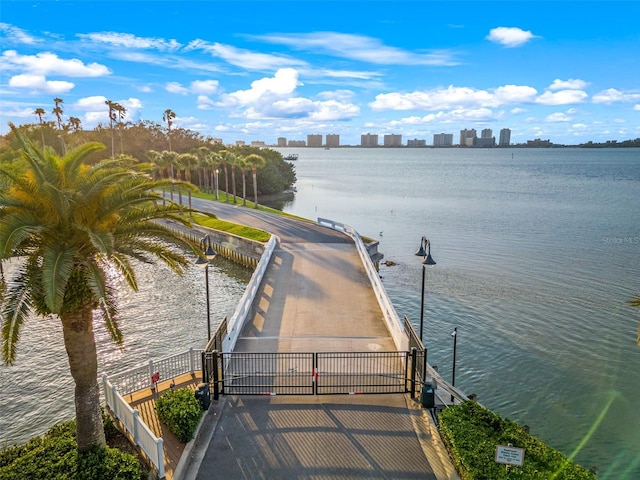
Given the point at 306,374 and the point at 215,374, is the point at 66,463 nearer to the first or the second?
the point at 215,374

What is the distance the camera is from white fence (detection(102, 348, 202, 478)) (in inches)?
430

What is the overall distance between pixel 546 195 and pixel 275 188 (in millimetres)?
51986

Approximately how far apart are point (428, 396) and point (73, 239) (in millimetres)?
9779

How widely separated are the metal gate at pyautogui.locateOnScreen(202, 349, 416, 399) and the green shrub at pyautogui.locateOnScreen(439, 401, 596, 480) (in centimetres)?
220

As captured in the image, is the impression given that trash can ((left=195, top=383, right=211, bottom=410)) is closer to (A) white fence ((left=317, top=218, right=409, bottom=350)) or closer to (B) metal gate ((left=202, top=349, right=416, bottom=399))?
(B) metal gate ((left=202, top=349, right=416, bottom=399))

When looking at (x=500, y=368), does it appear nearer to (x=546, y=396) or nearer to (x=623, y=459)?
(x=546, y=396)

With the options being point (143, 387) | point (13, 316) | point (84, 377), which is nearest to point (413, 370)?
point (143, 387)

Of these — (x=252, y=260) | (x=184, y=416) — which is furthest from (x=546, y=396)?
(x=252, y=260)

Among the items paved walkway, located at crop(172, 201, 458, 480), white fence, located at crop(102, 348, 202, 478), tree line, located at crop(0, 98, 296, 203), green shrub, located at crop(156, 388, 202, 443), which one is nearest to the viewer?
white fence, located at crop(102, 348, 202, 478)

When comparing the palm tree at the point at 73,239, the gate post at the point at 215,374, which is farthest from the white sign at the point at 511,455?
the palm tree at the point at 73,239

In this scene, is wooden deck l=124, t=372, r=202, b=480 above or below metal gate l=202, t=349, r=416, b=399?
below

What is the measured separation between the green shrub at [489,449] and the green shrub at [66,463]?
6.93m

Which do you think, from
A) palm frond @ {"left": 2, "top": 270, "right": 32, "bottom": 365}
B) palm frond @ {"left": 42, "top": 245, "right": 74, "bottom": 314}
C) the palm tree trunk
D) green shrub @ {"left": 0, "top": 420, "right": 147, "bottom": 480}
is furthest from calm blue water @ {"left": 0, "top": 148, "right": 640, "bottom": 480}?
palm frond @ {"left": 42, "top": 245, "right": 74, "bottom": 314}

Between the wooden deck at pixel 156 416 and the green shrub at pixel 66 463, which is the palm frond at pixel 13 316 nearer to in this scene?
the green shrub at pixel 66 463
